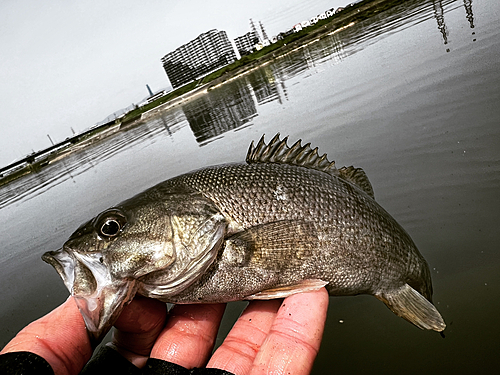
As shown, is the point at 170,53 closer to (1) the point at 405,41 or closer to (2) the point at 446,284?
(1) the point at 405,41

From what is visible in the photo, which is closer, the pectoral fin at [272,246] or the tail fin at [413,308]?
the pectoral fin at [272,246]

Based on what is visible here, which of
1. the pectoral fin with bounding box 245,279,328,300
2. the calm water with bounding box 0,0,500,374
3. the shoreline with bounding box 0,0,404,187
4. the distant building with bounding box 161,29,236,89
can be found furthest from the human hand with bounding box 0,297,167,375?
the distant building with bounding box 161,29,236,89

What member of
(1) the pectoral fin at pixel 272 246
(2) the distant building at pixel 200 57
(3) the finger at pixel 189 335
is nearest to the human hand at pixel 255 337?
(3) the finger at pixel 189 335

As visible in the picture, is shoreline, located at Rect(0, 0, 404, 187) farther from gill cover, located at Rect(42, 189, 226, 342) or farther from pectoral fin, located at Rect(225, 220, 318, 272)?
pectoral fin, located at Rect(225, 220, 318, 272)

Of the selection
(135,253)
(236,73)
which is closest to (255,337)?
(135,253)

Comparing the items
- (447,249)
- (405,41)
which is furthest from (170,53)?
(447,249)

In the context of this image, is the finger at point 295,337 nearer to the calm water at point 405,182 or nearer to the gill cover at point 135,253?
the gill cover at point 135,253
